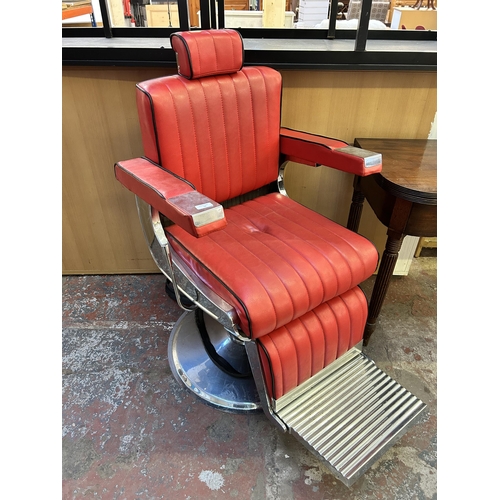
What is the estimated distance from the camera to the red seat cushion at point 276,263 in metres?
1.14

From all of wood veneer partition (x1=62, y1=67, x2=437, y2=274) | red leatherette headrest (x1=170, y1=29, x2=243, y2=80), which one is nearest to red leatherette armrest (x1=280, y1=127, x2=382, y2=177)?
wood veneer partition (x1=62, y1=67, x2=437, y2=274)

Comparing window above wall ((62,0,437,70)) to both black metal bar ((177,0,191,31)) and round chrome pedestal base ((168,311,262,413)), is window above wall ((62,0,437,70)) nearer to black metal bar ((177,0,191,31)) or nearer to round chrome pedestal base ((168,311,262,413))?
black metal bar ((177,0,191,31))

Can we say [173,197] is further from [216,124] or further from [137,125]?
[137,125]

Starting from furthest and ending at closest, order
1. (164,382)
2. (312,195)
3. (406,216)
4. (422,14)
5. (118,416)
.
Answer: (422,14) < (312,195) < (164,382) < (118,416) < (406,216)

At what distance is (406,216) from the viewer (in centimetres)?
138

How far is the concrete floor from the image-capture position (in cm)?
129

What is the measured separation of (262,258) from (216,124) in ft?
1.85

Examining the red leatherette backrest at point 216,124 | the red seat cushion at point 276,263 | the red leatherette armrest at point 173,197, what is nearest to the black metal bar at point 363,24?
the red leatherette backrest at point 216,124

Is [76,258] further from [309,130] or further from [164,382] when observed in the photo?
[309,130]

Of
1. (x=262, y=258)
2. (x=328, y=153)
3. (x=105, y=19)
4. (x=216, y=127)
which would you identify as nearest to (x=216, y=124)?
(x=216, y=127)

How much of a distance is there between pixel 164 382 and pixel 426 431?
3.60ft

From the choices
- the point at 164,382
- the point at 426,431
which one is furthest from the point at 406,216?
the point at 164,382

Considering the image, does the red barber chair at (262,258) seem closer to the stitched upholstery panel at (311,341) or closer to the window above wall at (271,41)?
the stitched upholstery panel at (311,341)

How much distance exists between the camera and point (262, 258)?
1256mm
